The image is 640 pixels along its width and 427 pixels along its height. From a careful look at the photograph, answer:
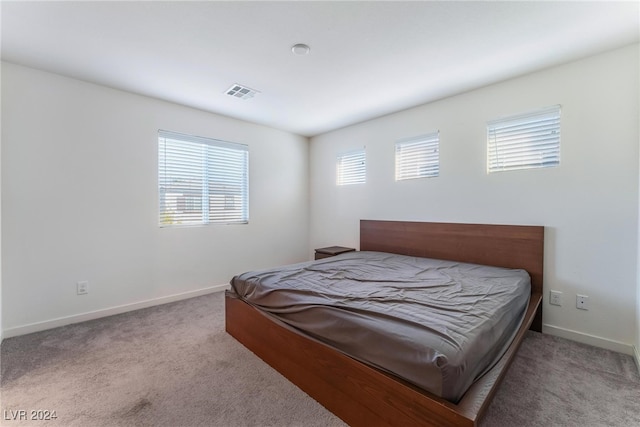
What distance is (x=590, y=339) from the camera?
2.27 meters

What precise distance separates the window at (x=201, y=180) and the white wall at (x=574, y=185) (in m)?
2.59

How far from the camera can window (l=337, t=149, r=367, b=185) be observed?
405 centimetres

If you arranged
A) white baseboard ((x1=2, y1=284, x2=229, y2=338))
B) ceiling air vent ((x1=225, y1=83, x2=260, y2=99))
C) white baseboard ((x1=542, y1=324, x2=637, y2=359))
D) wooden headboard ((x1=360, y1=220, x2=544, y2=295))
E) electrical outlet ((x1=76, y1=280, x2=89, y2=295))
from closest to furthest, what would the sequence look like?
white baseboard ((x1=542, y1=324, x2=637, y2=359)) < white baseboard ((x1=2, y1=284, x2=229, y2=338)) < wooden headboard ((x1=360, y1=220, x2=544, y2=295)) < electrical outlet ((x1=76, y1=280, x2=89, y2=295)) < ceiling air vent ((x1=225, y1=83, x2=260, y2=99))

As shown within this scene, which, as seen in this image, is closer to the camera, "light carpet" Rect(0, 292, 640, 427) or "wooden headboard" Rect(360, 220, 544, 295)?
"light carpet" Rect(0, 292, 640, 427)

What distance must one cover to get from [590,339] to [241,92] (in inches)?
156

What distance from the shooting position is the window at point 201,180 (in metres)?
3.28

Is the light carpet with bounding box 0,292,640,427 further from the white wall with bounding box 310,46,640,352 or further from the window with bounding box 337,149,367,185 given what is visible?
the window with bounding box 337,149,367,185

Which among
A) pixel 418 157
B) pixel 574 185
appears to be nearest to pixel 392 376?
pixel 574 185

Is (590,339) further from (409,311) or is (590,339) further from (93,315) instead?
(93,315)

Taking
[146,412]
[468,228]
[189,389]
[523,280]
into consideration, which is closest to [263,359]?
[189,389]

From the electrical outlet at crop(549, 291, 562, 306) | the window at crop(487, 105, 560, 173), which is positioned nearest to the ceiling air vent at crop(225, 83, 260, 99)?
the window at crop(487, 105, 560, 173)

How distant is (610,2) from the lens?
1.69m

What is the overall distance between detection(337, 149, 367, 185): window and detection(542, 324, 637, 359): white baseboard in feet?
8.51

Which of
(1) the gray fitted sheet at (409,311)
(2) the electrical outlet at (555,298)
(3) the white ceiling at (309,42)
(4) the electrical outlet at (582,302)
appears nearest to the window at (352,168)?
(3) the white ceiling at (309,42)
